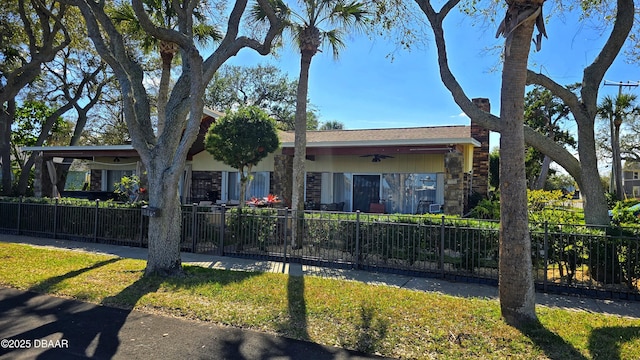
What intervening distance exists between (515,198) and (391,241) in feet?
11.8

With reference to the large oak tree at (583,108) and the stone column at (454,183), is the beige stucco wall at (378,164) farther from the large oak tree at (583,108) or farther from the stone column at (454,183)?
the large oak tree at (583,108)

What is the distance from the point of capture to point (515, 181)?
4.82m

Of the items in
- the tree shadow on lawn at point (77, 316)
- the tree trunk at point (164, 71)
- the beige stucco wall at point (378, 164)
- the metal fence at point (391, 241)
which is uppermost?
the tree trunk at point (164, 71)

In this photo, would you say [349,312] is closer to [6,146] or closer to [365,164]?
[365,164]

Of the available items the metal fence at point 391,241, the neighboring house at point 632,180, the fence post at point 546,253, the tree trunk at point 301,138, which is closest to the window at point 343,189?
the tree trunk at point 301,138

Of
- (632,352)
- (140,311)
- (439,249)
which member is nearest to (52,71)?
(140,311)

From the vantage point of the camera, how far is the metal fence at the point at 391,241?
6.63 meters

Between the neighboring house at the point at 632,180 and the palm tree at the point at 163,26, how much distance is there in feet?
178

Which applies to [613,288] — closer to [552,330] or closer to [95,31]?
[552,330]

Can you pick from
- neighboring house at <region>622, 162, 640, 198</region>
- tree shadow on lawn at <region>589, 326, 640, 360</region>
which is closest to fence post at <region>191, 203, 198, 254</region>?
tree shadow on lawn at <region>589, 326, 640, 360</region>

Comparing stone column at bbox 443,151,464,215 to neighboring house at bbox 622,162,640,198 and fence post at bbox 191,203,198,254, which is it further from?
neighboring house at bbox 622,162,640,198

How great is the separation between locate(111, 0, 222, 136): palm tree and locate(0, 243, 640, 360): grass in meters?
5.71

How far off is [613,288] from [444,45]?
502cm

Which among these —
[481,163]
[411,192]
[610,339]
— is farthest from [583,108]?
[481,163]
